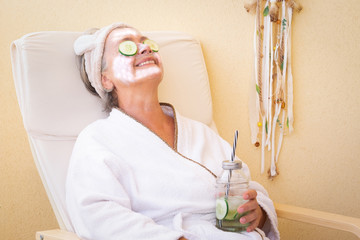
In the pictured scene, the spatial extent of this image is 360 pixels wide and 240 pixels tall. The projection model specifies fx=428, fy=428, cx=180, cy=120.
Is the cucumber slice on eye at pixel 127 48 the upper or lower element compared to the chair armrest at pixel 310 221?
upper

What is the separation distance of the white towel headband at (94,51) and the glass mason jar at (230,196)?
0.58 metres

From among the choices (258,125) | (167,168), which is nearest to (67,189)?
(167,168)

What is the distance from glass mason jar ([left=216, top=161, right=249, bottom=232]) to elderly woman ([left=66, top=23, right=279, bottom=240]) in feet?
0.07

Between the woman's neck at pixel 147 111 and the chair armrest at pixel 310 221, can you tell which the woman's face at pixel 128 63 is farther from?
the chair armrest at pixel 310 221

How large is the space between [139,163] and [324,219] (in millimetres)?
619

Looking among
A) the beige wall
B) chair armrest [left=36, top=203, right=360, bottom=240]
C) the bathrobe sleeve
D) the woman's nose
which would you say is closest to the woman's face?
the woman's nose

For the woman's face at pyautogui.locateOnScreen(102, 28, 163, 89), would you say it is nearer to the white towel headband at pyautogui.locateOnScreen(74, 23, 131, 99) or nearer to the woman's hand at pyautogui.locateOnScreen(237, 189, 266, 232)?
the white towel headband at pyautogui.locateOnScreen(74, 23, 131, 99)

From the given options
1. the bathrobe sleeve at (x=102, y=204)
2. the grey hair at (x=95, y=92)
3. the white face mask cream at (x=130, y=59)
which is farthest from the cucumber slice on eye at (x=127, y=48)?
the bathrobe sleeve at (x=102, y=204)

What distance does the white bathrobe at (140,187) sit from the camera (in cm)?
121

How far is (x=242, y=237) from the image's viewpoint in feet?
4.25

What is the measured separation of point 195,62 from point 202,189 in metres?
0.64

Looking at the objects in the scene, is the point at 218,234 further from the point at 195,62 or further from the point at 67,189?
the point at 195,62

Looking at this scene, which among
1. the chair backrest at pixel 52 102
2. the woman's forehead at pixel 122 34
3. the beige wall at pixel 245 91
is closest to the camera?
the chair backrest at pixel 52 102

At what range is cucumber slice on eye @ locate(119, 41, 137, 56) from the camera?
150 cm
